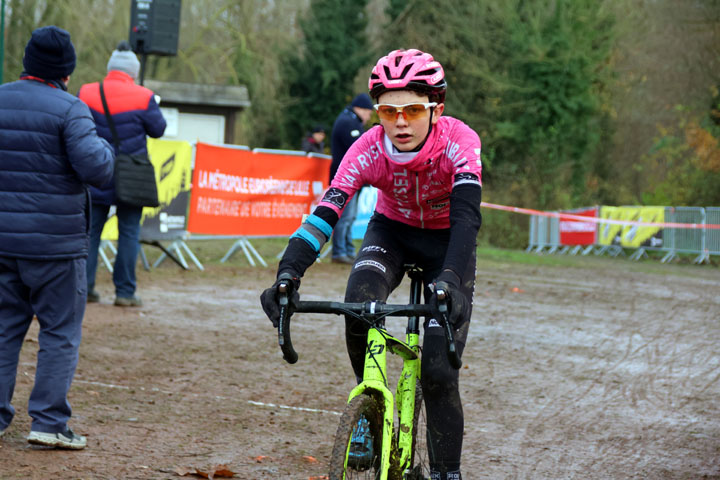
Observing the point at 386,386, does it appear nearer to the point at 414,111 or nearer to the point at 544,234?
the point at 414,111

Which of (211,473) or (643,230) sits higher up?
(643,230)

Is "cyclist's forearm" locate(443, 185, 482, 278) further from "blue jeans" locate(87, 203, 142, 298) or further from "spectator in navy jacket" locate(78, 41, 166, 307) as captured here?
"blue jeans" locate(87, 203, 142, 298)

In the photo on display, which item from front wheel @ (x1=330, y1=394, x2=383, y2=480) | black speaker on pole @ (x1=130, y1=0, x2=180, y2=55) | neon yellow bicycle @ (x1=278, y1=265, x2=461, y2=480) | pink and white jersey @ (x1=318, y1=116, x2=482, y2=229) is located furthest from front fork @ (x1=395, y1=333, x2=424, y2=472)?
black speaker on pole @ (x1=130, y1=0, x2=180, y2=55)

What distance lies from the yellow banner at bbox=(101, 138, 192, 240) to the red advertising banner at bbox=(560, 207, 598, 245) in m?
17.2

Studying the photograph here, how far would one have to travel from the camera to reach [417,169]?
4.33m

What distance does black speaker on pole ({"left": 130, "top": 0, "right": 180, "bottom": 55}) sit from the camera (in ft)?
49.4

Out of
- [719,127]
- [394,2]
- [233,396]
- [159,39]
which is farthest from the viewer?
[394,2]

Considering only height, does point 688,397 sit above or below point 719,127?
below

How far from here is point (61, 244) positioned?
5.20 meters

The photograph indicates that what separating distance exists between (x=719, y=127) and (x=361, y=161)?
29.7 m

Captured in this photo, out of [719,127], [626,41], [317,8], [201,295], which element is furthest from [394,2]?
[201,295]

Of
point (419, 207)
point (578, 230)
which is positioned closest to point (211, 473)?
point (419, 207)

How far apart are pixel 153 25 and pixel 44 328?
10761mm

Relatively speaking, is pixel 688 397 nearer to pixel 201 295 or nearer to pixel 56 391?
pixel 56 391
